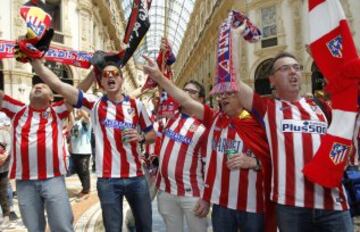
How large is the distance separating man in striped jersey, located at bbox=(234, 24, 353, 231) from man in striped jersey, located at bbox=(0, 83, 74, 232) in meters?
1.92

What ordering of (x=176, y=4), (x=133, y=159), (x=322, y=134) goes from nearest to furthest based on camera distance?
(x=322, y=134) < (x=133, y=159) < (x=176, y=4)

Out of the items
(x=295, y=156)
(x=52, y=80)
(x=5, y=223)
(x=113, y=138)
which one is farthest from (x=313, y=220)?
(x=5, y=223)

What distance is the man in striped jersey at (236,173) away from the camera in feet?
8.69

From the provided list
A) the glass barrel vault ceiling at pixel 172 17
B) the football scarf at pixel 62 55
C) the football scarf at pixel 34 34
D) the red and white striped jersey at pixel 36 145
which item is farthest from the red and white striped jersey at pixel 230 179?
the glass barrel vault ceiling at pixel 172 17


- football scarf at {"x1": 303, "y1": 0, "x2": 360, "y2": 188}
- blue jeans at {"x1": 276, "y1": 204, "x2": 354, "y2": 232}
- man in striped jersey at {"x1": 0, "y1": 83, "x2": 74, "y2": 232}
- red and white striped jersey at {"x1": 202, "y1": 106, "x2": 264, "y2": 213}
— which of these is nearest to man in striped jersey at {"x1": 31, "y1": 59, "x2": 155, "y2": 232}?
man in striped jersey at {"x1": 0, "y1": 83, "x2": 74, "y2": 232}

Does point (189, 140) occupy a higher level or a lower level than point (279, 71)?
lower

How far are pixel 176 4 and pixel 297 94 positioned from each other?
50446mm

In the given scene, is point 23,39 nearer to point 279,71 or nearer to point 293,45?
point 279,71

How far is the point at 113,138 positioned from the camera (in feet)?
11.0

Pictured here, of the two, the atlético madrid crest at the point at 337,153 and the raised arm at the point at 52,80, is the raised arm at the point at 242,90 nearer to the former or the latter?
the atlético madrid crest at the point at 337,153

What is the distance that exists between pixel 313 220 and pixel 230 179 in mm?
614

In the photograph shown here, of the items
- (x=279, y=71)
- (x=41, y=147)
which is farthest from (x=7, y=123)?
(x=279, y=71)

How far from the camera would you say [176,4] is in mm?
50938

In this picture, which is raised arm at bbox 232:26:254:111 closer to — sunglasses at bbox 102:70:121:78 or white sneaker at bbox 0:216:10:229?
sunglasses at bbox 102:70:121:78
